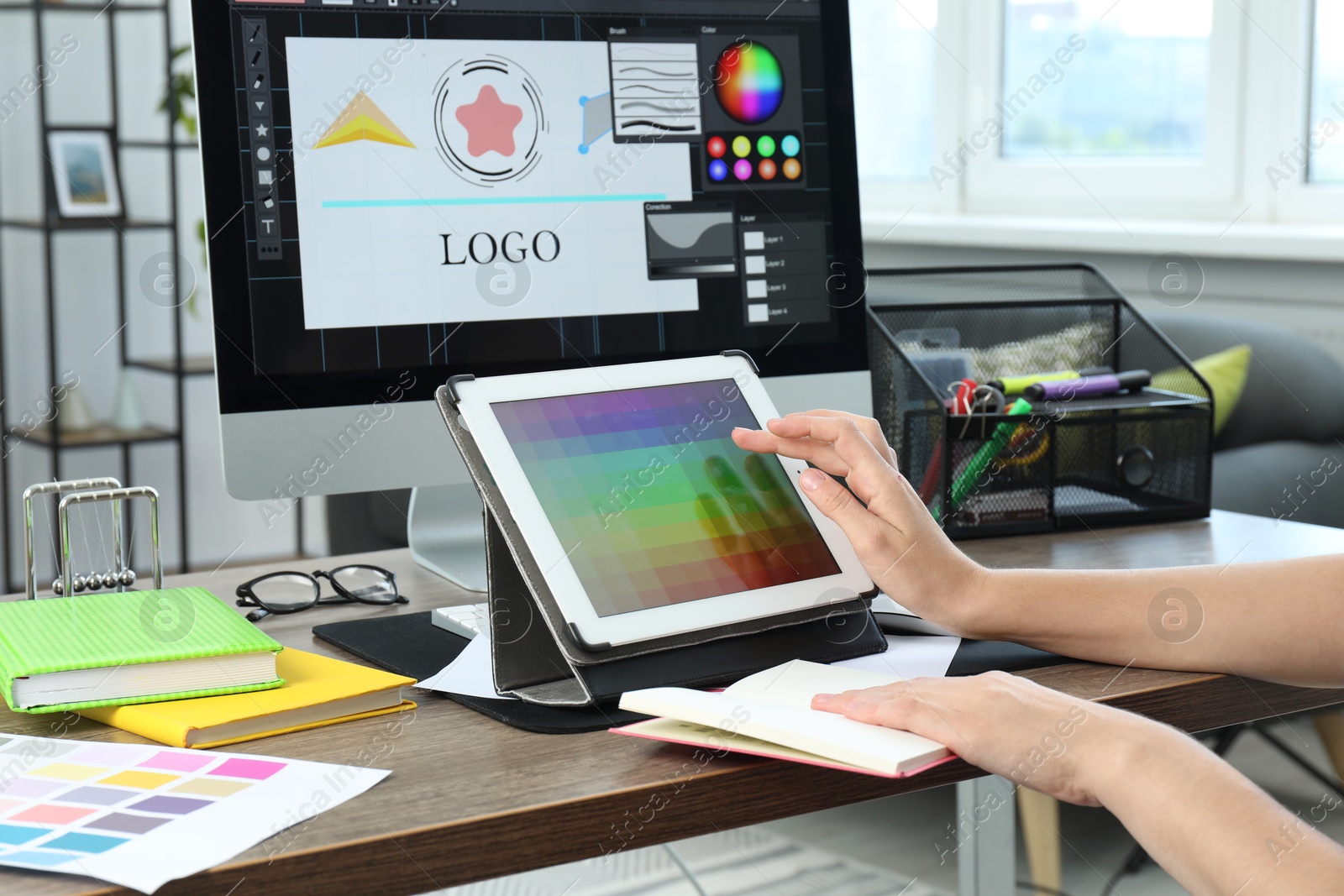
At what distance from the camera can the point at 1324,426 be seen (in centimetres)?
220

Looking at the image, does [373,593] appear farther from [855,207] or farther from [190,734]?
[855,207]

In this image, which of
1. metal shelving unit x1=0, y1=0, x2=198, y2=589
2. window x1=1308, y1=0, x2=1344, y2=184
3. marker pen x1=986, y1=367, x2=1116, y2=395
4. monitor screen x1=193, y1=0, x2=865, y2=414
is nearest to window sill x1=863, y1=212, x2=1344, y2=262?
window x1=1308, y1=0, x2=1344, y2=184

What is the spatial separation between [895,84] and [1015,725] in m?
3.21

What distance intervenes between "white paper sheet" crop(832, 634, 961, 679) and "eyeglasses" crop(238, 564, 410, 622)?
1.34ft

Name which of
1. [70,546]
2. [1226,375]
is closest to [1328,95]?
[1226,375]

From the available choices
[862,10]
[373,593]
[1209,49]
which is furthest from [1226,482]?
[862,10]

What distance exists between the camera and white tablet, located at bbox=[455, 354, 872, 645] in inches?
29.8

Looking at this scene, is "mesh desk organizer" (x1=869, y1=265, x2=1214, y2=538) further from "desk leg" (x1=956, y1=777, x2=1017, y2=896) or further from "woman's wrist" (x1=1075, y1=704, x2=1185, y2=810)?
"woman's wrist" (x1=1075, y1=704, x2=1185, y2=810)

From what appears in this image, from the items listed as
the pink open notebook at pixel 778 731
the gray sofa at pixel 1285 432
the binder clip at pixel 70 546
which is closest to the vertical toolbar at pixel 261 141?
the binder clip at pixel 70 546

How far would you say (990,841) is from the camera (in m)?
1.09

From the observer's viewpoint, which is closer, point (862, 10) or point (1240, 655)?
point (1240, 655)

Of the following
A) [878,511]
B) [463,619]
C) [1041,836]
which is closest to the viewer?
[878,511]

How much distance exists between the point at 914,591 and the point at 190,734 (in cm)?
45

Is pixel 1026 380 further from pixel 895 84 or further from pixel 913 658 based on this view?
pixel 895 84
